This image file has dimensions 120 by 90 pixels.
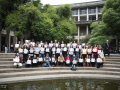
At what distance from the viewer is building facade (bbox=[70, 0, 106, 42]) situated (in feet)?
165

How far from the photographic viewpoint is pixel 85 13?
5484 centimetres

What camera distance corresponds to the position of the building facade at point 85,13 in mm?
50375

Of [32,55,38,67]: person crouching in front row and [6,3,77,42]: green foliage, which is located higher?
[6,3,77,42]: green foliage

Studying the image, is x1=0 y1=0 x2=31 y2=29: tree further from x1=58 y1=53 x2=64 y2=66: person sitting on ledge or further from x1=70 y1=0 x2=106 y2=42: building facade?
x1=70 y1=0 x2=106 y2=42: building facade

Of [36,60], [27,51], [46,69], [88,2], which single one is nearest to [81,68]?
[46,69]

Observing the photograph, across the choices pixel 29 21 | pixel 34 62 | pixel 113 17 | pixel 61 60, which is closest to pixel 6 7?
pixel 29 21

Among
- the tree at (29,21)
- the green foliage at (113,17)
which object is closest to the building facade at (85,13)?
the green foliage at (113,17)

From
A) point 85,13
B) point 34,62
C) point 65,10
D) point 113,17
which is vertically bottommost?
point 34,62

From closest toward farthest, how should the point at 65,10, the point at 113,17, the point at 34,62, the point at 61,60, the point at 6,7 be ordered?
the point at 34,62 < the point at 61,60 < the point at 113,17 < the point at 6,7 < the point at 65,10

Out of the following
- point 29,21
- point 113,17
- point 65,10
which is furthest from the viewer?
point 65,10

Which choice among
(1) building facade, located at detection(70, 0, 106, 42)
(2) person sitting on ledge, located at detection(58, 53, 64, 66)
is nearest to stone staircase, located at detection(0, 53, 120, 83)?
(2) person sitting on ledge, located at detection(58, 53, 64, 66)

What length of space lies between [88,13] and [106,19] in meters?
35.2

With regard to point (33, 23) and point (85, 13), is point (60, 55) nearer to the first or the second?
point (33, 23)

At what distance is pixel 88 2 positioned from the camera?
168 feet
